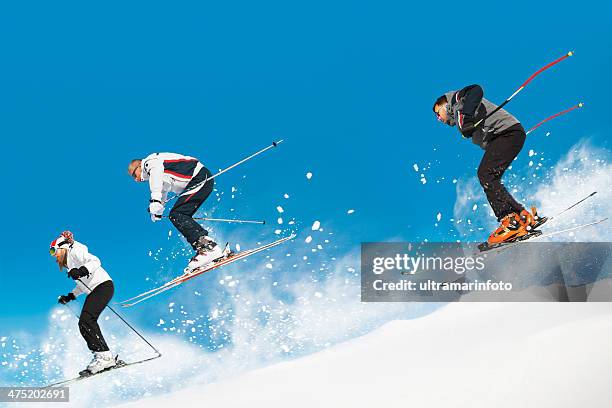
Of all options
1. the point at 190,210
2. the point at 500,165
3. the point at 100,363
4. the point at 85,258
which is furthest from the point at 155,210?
the point at 500,165

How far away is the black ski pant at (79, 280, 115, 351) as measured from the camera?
7820 mm

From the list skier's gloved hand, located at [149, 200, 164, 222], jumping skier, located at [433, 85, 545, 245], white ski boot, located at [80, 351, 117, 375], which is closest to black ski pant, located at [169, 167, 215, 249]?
skier's gloved hand, located at [149, 200, 164, 222]

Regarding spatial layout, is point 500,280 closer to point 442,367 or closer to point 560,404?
point 442,367

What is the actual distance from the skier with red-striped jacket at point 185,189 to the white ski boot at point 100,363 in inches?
54.7

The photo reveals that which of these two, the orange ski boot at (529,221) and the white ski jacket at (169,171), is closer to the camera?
the orange ski boot at (529,221)

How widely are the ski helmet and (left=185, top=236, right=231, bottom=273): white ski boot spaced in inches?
55.9

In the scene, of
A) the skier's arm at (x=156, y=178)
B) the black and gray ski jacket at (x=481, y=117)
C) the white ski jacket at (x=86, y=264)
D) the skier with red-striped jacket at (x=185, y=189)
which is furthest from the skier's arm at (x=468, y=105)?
the white ski jacket at (x=86, y=264)

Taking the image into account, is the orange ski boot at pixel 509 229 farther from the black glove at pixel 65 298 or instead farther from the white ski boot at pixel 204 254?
the black glove at pixel 65 298

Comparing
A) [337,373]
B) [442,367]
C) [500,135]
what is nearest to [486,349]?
[442,367]

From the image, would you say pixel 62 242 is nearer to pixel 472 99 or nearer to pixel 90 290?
pixel 90 290

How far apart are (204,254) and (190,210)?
572mm

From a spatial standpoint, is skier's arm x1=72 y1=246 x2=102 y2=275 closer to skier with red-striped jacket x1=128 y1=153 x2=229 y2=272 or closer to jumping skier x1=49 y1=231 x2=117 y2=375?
jumping skier x1=49 y1=231 x2=117 y2=375

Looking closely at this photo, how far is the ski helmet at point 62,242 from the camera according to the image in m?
7.80

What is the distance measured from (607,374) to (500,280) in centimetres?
568
